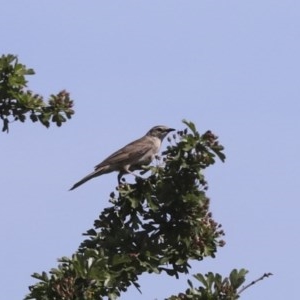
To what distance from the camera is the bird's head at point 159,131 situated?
20.7 meters

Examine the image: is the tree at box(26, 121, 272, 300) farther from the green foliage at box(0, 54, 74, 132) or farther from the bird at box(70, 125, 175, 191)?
the bird at box(70, 125, 175, 191)

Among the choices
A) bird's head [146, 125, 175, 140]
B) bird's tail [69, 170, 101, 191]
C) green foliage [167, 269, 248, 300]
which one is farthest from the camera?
bird's head [146, 125, 175, 140]

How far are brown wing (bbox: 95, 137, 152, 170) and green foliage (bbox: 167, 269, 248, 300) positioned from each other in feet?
24.6

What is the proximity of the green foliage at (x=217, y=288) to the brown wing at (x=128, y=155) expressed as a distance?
7.50 meters

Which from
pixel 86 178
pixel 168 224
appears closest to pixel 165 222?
pixel 168 224

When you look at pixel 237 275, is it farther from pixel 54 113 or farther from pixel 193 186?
pixel 54 113

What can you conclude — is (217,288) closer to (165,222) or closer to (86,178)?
(165,222)

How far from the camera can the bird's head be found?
68.0 feet

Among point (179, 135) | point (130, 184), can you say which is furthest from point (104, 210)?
point (179, 135)

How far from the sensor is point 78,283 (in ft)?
36.2

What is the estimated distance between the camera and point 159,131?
2089 centimetres

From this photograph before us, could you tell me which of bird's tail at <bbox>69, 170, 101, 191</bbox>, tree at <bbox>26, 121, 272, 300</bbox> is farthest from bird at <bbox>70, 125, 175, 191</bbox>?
tree at <bbox>26, 121, 272, 300</bbox>

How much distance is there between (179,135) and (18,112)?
1675mm

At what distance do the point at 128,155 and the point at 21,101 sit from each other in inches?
279
